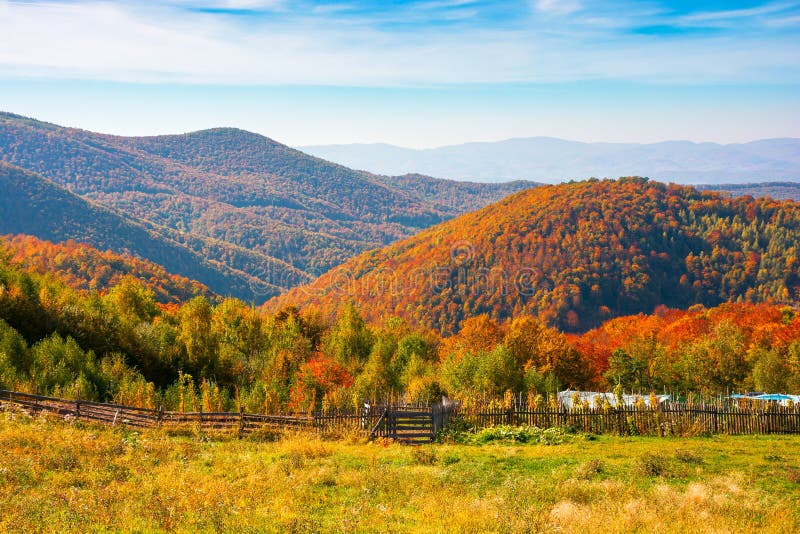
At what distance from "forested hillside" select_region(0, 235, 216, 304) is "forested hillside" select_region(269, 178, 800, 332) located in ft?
121

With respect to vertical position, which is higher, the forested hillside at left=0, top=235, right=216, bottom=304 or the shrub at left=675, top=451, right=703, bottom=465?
the forested hillside at left=0, top=235, right=216, bottom=304

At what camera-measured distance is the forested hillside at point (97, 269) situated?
96.1 meters

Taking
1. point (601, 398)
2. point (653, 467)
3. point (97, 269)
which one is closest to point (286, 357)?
point (601, 398)

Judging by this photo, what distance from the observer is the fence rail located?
20.8m

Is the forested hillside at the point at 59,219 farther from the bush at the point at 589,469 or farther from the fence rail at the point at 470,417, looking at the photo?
the bush at the point at 589,469

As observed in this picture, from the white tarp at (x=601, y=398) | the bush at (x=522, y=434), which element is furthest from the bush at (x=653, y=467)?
the white tarp at (x=601, y=398)

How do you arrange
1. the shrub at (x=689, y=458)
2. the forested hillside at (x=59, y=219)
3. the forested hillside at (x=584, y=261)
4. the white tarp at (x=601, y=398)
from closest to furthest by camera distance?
1. the shrub at (x=689, y=458)
2. the white tarp at (x=601, y=398)
3. the forested hillside at (x=584, y=261)
4. the forested hillside at (x=59, y=219)

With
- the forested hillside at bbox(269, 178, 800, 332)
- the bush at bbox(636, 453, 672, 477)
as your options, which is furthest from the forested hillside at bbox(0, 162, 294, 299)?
the bush at bbox(636, 453, 672, 477)

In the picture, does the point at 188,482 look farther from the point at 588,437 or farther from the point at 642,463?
the point at 588,437

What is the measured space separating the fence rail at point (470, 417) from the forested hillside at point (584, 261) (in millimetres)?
103136

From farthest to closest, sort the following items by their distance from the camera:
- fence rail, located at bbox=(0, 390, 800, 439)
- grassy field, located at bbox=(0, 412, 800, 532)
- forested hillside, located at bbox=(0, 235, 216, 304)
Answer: forested hillside, located at bbox=(0, 235, 216, 304)
fence rail, located at bbox=(0, 390, 800, 439)
grassy field, located at bbox=(0, 412, 800, 532)

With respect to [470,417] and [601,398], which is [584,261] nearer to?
[601,398]

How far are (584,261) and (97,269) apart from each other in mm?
97508

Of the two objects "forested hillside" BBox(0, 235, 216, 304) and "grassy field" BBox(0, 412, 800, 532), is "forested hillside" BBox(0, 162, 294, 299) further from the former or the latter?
"grassy field" BBox(0, 412, 800, 532)
